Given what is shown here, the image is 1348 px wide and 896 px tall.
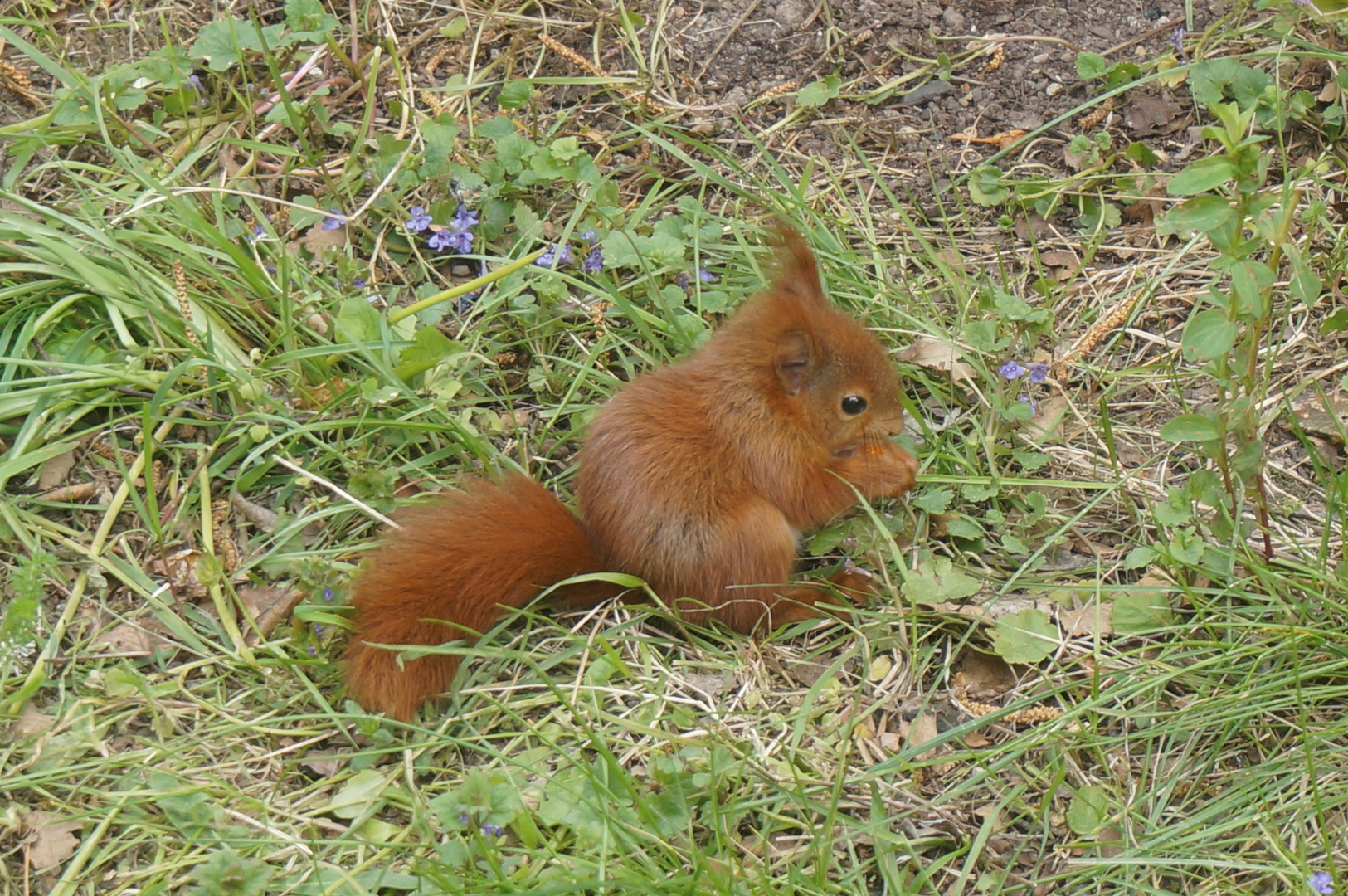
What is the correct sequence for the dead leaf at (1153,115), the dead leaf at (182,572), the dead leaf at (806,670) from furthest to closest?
1. the dead leaf at (1153,115)
2. the dead leaf at (182,572)
3. the dead leaf at (806,670)

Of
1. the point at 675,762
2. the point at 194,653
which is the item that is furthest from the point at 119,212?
the point at 675,762

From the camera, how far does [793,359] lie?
8.50 feet

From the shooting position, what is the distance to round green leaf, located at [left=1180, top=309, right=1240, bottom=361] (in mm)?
2043

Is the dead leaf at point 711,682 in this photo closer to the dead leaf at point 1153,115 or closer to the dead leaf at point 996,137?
the dead leaf at point 996,137

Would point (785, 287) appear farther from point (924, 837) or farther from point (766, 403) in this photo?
point (924, 837)

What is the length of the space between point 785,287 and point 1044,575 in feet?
2.60

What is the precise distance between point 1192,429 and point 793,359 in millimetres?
773

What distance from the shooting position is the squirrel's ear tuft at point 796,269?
263cm

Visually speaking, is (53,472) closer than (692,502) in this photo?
No

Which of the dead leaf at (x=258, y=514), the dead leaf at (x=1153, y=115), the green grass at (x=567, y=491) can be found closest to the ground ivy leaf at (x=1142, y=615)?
the green grass at (x=567, y=491)

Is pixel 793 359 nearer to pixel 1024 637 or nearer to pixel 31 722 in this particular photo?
pixel 1024 637

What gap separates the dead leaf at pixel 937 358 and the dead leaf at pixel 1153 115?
947 millimetres

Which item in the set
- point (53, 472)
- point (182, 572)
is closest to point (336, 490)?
point (182, 572)

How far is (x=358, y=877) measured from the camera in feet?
7.07
